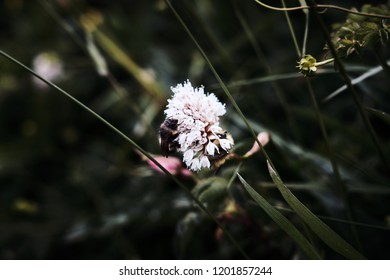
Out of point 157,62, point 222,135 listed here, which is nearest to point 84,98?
point 157,62

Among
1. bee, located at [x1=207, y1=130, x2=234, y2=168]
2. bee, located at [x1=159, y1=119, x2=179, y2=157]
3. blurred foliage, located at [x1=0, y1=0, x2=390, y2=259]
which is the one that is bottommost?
bee, located at [x1=207, y1=130, x2=234, y2=168]

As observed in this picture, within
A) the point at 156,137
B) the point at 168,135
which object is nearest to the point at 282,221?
the point at 168,135

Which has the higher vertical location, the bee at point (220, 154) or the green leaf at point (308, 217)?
the bee at point (220, 154)

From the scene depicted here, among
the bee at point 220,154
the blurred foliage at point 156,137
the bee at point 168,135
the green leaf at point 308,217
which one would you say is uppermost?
the blurred foliage at point 156,137

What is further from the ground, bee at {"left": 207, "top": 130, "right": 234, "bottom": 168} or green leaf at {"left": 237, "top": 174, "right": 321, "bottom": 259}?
bee at {"left": 207, "top": 130, "right": 234, "bottom": 168}

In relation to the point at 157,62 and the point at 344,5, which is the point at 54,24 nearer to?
the point at 157,62

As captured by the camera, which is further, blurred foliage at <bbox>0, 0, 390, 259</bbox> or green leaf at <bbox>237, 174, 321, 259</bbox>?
blurred foliage at <bbox>0, 0, 390, 259</bbox>
